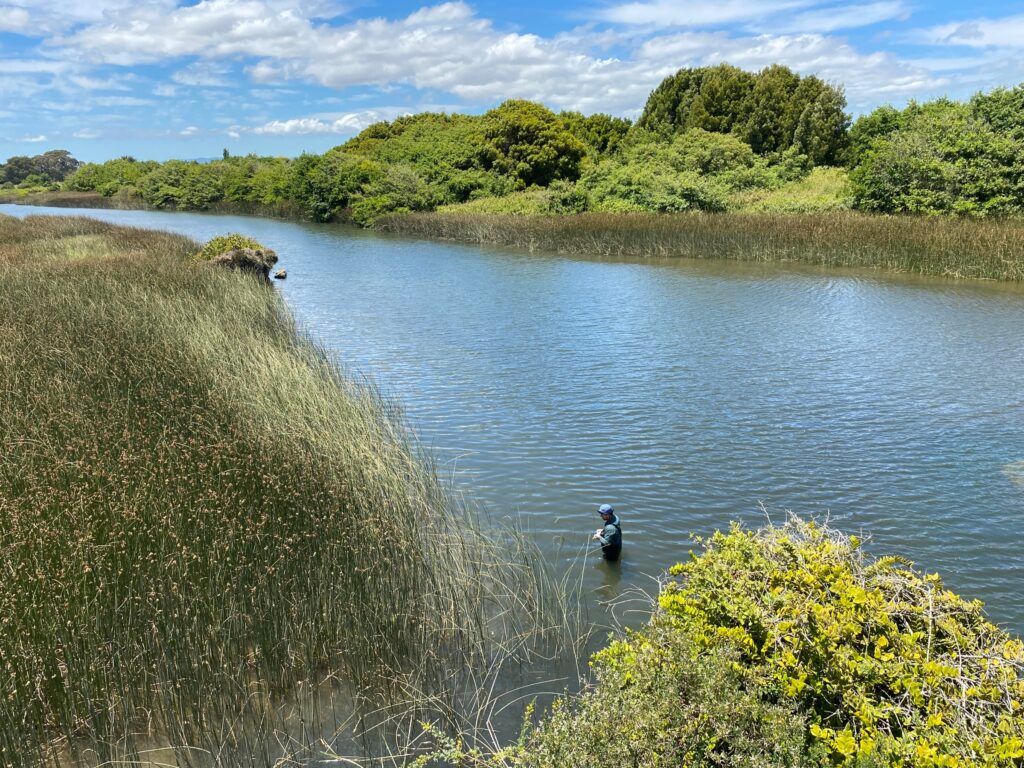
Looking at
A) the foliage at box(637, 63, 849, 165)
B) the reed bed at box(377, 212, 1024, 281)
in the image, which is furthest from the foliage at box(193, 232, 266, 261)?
the foliage at box(637, 63, 849, 165)

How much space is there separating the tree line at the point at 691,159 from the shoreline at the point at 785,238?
6.06 feet

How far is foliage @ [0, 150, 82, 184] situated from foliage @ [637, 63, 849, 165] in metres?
91.8

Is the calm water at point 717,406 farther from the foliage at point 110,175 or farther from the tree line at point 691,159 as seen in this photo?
the foliage at point 110,175

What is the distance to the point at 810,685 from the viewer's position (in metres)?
Result: 2.73

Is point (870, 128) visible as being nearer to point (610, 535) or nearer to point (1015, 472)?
point (1015, 472)

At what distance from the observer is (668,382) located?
33.1 feet

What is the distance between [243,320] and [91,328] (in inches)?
82.2

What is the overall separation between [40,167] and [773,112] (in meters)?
110

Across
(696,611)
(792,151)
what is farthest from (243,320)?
(792,151)

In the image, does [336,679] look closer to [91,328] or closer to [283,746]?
[283,746]

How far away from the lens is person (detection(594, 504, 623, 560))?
5.19 meters

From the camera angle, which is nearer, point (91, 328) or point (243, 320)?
point (91, 328)

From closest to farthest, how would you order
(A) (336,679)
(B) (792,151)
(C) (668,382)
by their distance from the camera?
1. (A) (336,679)
2. (C) (668,382)
3. (B) (792,151)

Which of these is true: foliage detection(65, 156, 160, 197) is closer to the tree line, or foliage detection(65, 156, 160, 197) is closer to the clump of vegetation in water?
the tree line
